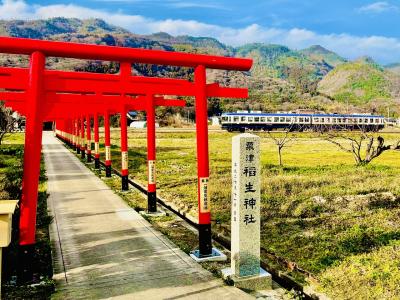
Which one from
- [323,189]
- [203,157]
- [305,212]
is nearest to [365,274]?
[203,157]

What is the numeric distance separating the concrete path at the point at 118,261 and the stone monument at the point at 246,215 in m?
0.41

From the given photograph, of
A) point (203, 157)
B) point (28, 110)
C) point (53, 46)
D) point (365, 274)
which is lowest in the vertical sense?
point (365, 274)

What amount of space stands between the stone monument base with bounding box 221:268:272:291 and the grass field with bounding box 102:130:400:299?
86 centimetres

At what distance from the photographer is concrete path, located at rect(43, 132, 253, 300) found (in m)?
6.36

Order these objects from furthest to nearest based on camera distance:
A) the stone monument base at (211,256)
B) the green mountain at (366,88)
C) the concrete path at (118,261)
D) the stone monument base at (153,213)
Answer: the green mountain at (366,88) < the stone monument base at (153,213) < the stone monument base at (211,256) < the concrete path at (118,261)

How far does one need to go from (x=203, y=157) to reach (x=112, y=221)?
4.27 meters

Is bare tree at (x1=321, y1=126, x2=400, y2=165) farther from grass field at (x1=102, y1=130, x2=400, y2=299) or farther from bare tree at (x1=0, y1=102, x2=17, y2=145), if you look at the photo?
bare tree at (x1=0, y1=102, x2=17, y2=145)

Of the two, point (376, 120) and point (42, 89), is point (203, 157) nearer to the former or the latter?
point (42, 89)

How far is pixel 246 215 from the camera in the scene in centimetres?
670

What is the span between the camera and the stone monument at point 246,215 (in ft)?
21.9

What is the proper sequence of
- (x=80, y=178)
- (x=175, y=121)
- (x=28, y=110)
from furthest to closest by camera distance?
(x=175, y=121)
(x=80, y=178)
(x=28, y=110)

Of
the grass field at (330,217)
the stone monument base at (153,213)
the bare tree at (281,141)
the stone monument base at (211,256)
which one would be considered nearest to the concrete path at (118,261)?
the stone monument base at (211,256)

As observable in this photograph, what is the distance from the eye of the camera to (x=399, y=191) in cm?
1346

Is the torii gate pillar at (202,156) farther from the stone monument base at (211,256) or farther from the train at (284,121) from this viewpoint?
the train at (284,121)
